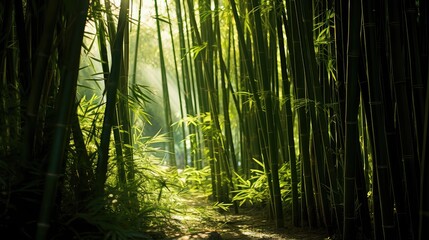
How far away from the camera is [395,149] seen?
5.77 ft

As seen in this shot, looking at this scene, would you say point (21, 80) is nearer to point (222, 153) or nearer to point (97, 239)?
point (97, 239)

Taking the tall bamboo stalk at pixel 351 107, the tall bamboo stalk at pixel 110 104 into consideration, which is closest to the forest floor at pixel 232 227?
the tall bamboo stalk at pixel 110 104

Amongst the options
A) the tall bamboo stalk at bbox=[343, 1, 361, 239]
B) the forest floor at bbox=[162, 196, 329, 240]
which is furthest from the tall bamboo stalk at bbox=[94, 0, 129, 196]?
the tall bamboo stalk at bbox=[343, 1, 361, 239]

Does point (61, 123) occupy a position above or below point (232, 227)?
above

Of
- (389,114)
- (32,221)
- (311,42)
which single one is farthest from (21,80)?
(389,114)

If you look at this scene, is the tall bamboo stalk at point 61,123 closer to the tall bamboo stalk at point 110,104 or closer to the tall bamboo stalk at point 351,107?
the tall bamboo stalk at point 110,104

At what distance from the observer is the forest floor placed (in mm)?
2335

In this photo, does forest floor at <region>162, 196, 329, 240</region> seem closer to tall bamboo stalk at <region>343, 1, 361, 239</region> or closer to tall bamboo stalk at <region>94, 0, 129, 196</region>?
tall bamboo stalk at <region>94, 0, 129, 196</region>

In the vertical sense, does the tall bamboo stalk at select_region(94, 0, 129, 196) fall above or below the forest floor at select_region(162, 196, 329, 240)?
above

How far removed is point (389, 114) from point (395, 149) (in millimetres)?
118

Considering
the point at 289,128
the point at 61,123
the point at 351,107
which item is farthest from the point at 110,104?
the point at 289,128

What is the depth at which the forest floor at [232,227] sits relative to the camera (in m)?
2.33

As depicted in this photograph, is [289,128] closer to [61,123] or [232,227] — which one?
[232,227]

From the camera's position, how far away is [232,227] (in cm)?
268
